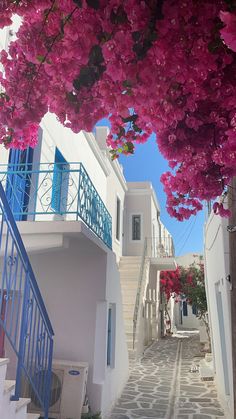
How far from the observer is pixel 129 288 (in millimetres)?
13938

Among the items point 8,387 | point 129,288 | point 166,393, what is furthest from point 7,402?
point 129,288

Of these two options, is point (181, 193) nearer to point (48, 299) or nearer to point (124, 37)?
point (124, 37)

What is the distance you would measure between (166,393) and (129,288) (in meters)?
6.13

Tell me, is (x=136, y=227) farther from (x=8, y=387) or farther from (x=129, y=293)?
(x=8, y=387)

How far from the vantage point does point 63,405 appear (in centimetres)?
554

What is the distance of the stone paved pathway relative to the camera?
653 centimetres

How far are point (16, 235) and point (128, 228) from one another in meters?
15.9

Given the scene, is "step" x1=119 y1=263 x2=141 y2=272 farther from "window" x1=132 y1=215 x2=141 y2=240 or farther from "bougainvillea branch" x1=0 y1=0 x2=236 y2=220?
"bougainvillea branch" x1=0 y1=0 x2=236 y2=220

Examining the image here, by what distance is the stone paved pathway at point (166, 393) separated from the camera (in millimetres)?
6531

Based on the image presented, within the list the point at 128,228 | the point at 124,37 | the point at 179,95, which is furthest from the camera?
the point at 128,228

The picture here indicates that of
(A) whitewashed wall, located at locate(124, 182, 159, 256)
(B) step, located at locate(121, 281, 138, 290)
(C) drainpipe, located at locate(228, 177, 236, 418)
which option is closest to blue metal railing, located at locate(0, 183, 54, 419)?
(C) drainpipe, located at locate(228, 177, 236, 418)

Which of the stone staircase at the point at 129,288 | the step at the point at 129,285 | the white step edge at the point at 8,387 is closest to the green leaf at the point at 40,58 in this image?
the white step edge at the point at 8,387

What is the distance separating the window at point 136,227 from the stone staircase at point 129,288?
9.16 feet

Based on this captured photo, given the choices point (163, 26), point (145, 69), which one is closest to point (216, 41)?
point (163, 26)
